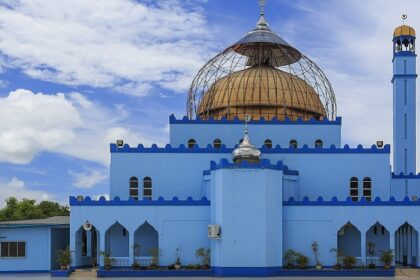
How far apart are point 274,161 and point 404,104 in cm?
1248

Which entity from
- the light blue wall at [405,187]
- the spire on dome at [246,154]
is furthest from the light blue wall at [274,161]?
the spire on dome at [246,154]

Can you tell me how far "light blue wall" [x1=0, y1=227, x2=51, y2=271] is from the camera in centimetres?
3928

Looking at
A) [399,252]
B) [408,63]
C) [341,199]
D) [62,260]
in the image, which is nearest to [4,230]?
[62,260]

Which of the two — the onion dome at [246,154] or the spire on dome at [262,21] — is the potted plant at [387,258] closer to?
the onion dome at [246,154]

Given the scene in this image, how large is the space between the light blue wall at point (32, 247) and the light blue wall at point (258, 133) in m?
9.95

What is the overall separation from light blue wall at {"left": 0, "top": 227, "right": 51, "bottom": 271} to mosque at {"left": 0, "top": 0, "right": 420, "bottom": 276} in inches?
2.2

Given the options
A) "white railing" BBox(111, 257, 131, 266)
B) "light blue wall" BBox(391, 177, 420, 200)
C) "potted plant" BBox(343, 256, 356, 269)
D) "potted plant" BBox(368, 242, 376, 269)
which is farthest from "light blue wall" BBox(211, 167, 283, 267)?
"light blue wall" BBox(391, 177, 420, 200)

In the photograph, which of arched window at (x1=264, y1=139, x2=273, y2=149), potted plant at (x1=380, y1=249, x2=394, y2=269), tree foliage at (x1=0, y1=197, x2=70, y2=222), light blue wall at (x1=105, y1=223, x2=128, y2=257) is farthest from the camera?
tree foliage at (x1=0, y1=197, x2=70, y2=222)

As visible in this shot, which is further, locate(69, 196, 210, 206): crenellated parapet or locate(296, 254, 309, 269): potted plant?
locate(69, 196, 210, 206): crenellated parapet

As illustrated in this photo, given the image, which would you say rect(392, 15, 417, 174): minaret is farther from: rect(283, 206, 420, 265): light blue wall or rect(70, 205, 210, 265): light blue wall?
rect(70, 205, 210, 265): light blue wall

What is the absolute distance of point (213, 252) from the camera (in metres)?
36.2

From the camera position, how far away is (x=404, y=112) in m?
47.9

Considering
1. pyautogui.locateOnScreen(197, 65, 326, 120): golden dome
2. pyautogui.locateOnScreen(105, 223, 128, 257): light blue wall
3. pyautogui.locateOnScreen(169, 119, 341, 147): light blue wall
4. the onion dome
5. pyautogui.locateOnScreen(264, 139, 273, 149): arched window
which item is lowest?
pyautogui.locateOnScreen(105, 223, 128, 257): light blue wall

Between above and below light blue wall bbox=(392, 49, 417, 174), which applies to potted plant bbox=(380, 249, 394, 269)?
below
